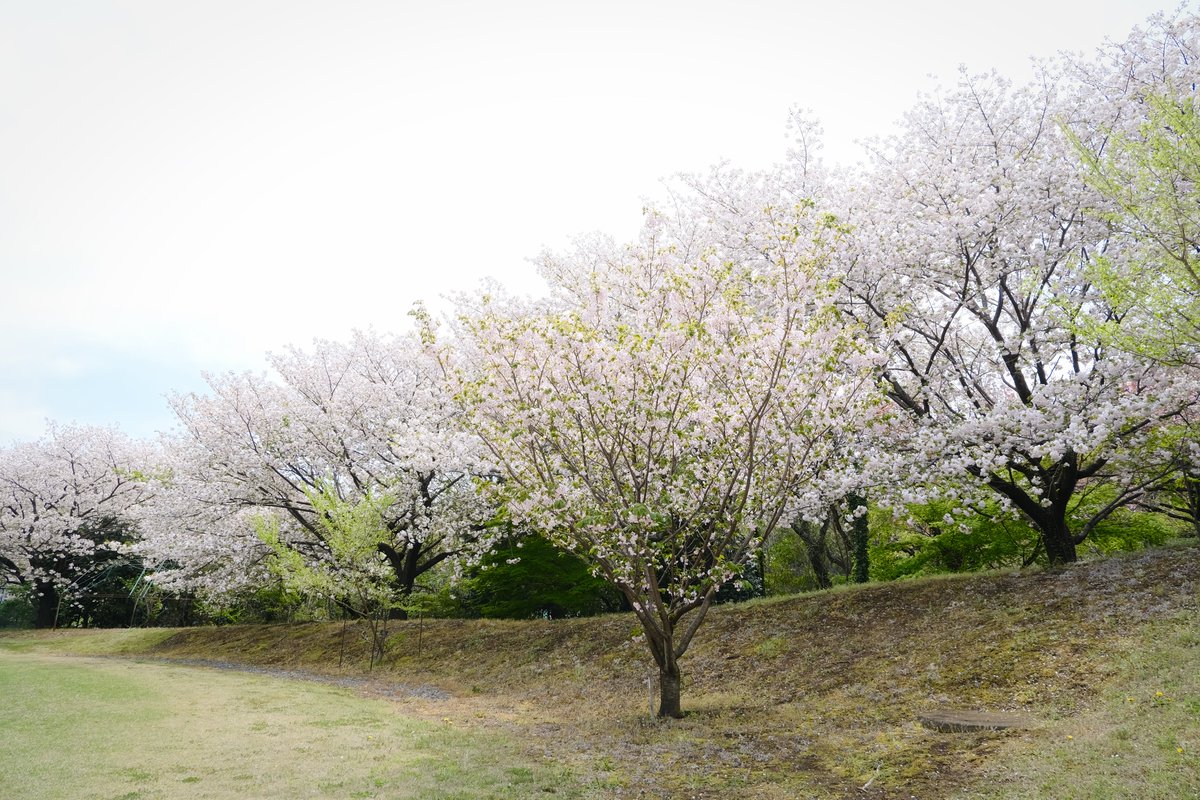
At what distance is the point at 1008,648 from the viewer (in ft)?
34.2

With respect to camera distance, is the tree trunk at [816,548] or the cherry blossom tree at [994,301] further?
the tree trunk at [816,548]

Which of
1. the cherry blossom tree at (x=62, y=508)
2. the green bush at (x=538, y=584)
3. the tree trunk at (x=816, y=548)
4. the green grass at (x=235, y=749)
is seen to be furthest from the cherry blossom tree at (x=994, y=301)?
the cherry blossom tree at (x=62, y=508)

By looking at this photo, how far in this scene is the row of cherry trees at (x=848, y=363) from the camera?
9.73 meters

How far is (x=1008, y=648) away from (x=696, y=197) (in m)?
11.1

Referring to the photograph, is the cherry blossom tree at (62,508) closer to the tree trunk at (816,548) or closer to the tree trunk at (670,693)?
the tree trunk at (816,548)

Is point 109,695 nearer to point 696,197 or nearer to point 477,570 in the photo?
point 477,570

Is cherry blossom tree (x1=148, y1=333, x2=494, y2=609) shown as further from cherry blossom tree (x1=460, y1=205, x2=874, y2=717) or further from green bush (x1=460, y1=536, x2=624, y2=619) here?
cherry blossom tree (x1=460, y1=205, x2=874, y2=717)

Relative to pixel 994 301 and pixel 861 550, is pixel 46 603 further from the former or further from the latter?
pixel 994 301

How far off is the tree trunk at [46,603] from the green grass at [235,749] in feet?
88.6

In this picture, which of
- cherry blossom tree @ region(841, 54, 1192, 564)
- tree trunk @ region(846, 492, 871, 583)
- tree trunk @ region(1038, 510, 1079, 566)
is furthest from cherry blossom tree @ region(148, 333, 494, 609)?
tree trunk @ region(1038, 510, 1079, 566)

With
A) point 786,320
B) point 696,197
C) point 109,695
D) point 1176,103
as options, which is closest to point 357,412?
point 109,695

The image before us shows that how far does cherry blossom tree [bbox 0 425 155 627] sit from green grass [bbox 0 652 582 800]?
24.0m

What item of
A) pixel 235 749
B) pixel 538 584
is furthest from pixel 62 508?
pixel 235 749

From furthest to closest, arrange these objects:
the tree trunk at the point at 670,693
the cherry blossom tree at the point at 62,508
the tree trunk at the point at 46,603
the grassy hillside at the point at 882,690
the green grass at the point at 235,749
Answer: the tree trunk at the point at 46,603
the cherry blossom tree at the point at 62,508
the tree trunk at the point at 670,693
the green grass at the point at 235,749
the grassy hillside at the point at 882,690
